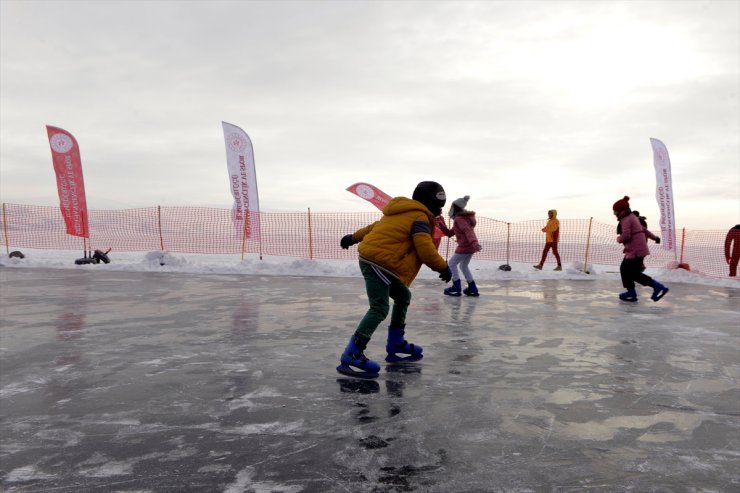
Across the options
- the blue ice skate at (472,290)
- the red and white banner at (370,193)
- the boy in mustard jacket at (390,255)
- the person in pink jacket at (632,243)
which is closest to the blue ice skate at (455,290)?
the blue ice skate at (472,290)

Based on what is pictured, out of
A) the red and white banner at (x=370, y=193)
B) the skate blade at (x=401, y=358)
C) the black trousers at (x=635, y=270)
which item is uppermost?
the red and white banner at (x=370, y=193)

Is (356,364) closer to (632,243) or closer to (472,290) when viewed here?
(472,290)

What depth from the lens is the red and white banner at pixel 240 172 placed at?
58.5 ft

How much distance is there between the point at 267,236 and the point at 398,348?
14527mm

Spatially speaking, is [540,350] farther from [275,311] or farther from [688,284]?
[688,284]

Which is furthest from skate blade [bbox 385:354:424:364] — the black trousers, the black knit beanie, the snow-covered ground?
the snow-covered ground

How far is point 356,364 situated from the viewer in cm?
449

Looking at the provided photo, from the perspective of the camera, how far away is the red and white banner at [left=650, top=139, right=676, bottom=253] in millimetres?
16344

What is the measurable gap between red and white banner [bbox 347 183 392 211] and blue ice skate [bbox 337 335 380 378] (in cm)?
1412

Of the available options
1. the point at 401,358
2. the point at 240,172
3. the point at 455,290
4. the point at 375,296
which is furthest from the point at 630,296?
the point at 240,172

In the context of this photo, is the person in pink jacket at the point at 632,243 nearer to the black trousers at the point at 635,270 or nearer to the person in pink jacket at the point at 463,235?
the black trousers at the point at 635,270

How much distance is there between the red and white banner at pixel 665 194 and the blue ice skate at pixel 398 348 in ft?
47.1

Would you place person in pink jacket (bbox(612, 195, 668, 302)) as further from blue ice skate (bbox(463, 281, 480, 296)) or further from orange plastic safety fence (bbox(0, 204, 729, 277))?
orange plastic safety fence (bbox(0, 204, 729, 277))

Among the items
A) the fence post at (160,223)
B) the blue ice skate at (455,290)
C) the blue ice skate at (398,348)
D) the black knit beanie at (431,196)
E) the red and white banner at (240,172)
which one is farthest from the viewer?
the fence post at (160,223)
